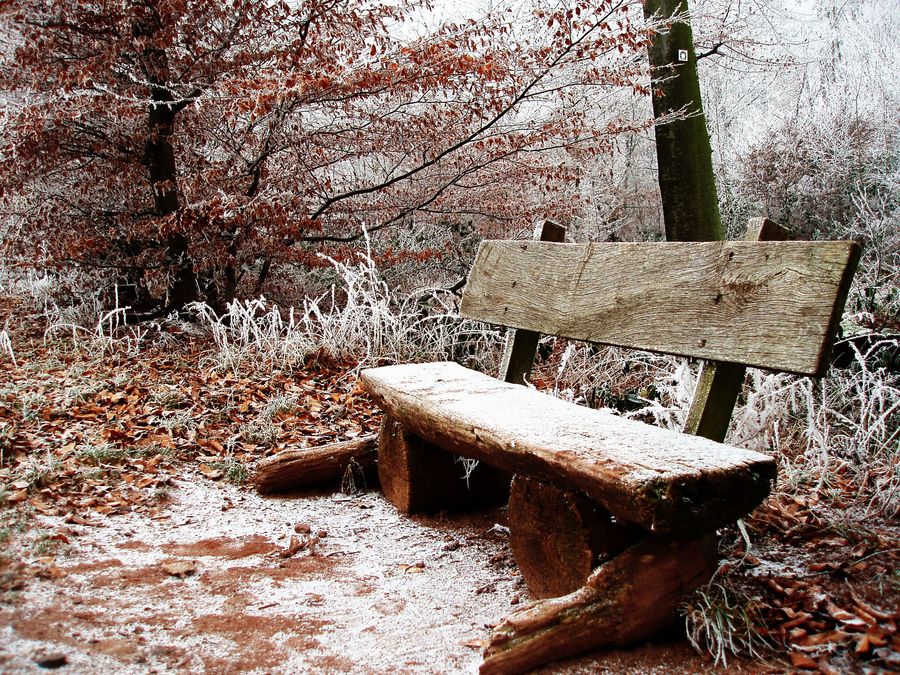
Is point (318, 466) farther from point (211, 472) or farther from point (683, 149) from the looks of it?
point (683, 149)

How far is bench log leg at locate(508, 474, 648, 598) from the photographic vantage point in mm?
1912

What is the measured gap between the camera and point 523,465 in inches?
79.9

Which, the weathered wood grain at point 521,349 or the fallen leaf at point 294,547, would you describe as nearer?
the fallen leaf at point 294,547

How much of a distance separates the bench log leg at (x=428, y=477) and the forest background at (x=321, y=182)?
2.76 ft

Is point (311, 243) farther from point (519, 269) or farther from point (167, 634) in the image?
point (167, 634)

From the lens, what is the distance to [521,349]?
329 centimetres

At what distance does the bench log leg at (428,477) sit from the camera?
301 centimetres

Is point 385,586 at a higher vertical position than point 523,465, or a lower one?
lower

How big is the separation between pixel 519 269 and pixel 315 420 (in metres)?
1.54

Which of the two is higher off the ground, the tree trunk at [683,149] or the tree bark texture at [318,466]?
the tree trunk at [683,149]

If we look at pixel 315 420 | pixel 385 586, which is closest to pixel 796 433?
pixel 385 586

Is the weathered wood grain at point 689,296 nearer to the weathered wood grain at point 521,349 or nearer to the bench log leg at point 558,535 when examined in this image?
the weathered wood grain at point 521,349

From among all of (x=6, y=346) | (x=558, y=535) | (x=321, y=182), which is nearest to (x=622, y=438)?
(x=558, y=535)

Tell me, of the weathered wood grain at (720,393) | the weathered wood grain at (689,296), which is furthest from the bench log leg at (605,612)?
the weathered wood grain at (689,296)
